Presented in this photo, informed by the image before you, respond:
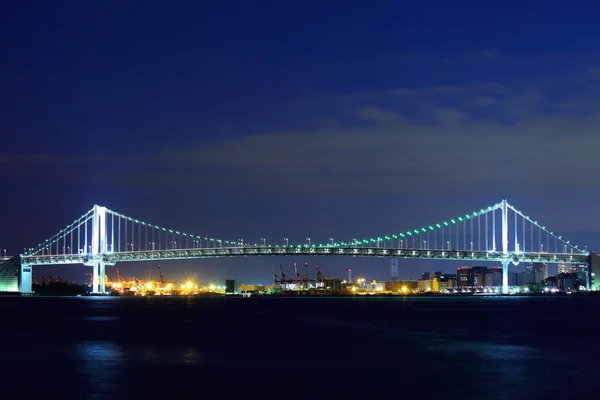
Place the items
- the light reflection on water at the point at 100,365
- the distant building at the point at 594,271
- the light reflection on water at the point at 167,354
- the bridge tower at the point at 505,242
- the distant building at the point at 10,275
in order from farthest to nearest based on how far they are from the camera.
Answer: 1. the distant building at the point at 594,271
2. the distant building at the point at 10,275
3. the bridge tower at the point at 505,242
4. the light reflection on water at the point at 167,354
5. the light reflection on water at the point at 100,365

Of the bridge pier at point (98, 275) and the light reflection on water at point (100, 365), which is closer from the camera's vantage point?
the light reflection on water at point (100, 365)

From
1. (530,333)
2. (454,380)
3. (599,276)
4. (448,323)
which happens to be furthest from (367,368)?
(599,276)

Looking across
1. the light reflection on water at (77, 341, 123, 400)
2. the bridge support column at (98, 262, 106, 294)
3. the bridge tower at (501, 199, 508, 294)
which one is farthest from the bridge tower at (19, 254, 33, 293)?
the light reflection on water at (77, 341, 123, 400)

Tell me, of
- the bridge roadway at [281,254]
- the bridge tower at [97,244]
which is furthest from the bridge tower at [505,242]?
the bridge tower at [97,244]

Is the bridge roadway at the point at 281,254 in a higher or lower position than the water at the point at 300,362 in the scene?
higher

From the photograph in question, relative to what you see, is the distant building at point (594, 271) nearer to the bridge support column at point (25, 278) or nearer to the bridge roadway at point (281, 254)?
the bridge roadway at point (281, 254)

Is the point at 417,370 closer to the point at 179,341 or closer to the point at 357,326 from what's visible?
the point at 179,341
